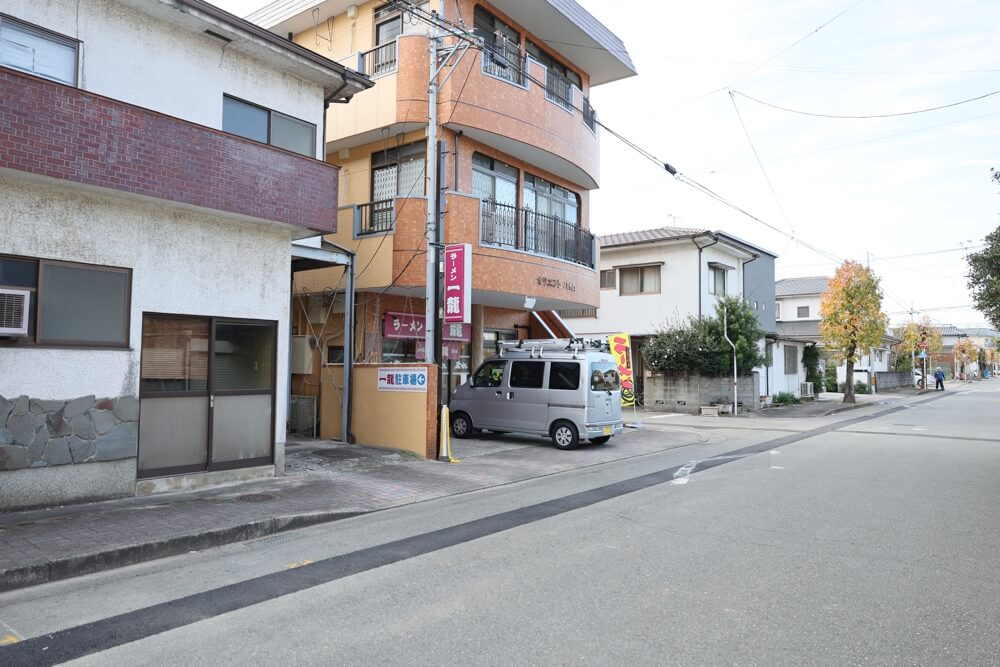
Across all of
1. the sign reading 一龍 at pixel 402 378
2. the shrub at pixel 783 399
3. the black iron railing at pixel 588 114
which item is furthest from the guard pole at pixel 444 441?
the shrub at pixel 783 399

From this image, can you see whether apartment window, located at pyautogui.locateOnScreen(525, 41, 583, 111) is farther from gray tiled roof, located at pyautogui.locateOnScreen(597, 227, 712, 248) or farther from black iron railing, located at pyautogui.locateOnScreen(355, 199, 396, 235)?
gray tiled roof, located at pyautogui.locateOnScreen(597, 227, 712, 248)

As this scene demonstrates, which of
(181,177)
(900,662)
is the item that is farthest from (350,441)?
(900,662)

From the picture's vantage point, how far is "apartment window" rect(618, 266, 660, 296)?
2902cm

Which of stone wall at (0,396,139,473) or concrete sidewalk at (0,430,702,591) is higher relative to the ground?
stone wall at (0,396,139,473)

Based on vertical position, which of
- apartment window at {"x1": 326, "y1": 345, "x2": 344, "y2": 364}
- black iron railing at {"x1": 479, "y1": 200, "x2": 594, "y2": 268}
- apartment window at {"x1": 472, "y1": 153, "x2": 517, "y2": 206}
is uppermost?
apartment window at {"x1": 472, "y1": 153, "x2": 517, "y2": 206}

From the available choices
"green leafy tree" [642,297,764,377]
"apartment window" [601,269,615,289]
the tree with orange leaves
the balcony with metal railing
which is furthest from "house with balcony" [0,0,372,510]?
A: the tree with orange leaves

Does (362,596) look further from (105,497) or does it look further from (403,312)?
(403,312)

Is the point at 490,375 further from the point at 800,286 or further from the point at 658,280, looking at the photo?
the point at 800,286

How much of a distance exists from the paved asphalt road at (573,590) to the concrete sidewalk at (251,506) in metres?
0.25

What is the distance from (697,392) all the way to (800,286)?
2937cm

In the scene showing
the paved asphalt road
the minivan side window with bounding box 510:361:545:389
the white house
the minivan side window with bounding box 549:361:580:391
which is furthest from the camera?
the white house

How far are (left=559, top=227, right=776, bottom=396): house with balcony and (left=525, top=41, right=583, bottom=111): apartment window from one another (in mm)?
10461

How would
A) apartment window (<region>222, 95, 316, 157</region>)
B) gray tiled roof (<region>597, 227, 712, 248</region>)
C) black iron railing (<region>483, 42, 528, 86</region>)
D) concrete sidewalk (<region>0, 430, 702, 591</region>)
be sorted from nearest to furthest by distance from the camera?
concrete sidewalk (<region>0, 430, 702, 591</region>), apartment window (<region>222, 95, 316, 157</region>), black iron railing (<region>483, 42, 528, 86</region>), gray tiled roof (<region>597, 227, 712, 248</region>)

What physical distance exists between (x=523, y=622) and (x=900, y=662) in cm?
232
